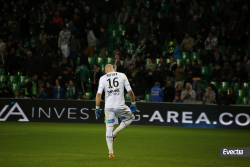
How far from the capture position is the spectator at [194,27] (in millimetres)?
22484

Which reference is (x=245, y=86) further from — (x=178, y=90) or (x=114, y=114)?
(x=114, y=114)

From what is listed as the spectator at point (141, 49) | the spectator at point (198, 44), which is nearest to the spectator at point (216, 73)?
the spectator at point (198, 44)

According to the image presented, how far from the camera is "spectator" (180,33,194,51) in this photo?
22.4m

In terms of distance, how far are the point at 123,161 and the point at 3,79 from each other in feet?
51.8

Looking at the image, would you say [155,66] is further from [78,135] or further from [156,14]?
[78,135]

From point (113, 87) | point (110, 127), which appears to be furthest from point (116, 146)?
point (113, 87)

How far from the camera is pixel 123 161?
940 cm

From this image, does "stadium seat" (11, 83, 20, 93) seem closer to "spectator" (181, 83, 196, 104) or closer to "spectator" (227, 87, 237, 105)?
"spectator" (181, 83, 196, 104)

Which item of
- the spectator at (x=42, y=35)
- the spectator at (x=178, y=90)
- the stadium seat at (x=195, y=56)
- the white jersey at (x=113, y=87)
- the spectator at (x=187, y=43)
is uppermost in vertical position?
the spectator at (x=42, y=35)

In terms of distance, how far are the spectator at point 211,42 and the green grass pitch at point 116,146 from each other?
224 inches

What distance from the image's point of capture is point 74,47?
23.5m

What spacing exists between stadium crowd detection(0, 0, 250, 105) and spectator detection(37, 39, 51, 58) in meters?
0.06

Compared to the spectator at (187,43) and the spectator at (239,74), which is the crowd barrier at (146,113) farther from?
the spectator at (187,43)

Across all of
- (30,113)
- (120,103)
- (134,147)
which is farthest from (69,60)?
(120,103)
